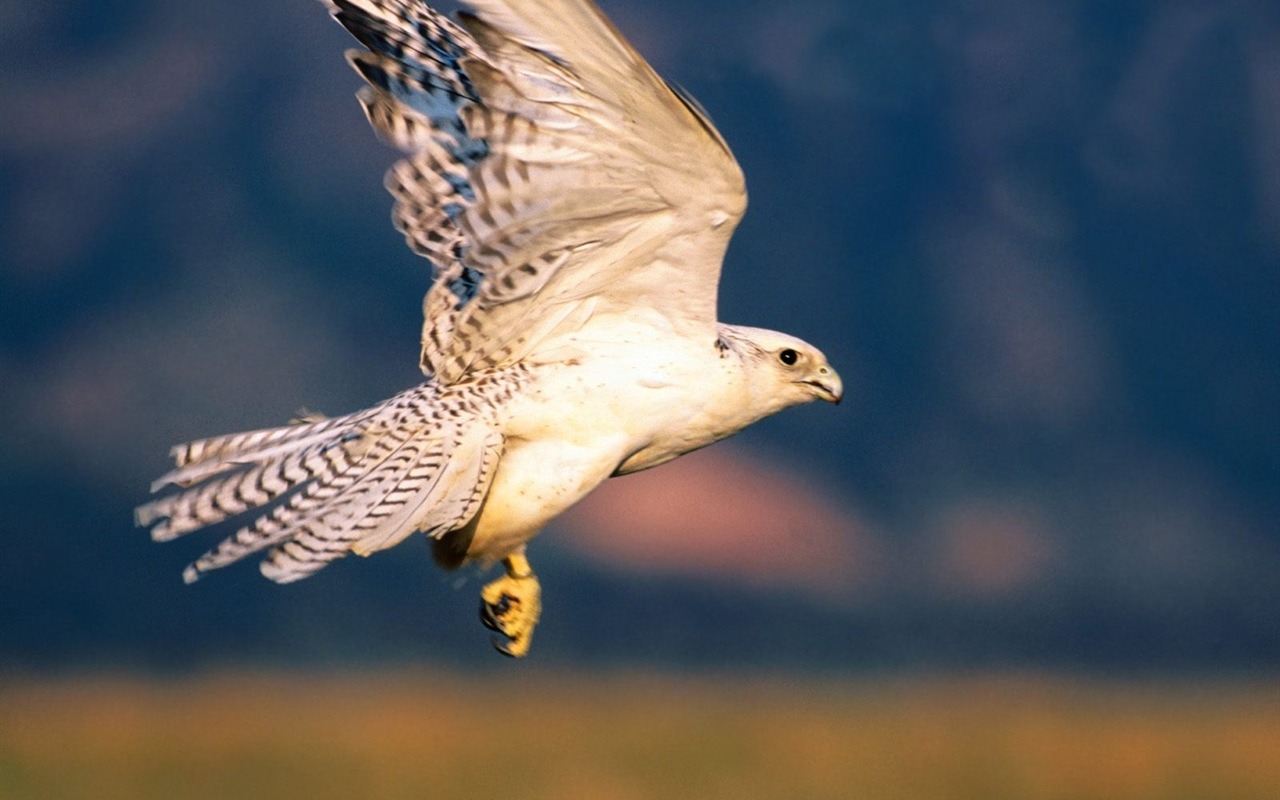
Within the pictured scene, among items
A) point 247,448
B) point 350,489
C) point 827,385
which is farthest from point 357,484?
point 827,385

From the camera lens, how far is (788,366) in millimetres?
4840

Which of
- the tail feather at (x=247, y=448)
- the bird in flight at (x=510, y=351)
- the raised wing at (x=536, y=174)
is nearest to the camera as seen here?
the raised wing at (x=536, y=174)

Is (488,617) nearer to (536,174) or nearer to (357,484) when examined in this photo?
(357,484)

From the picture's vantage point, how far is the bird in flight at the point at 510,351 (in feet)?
A: 13.6

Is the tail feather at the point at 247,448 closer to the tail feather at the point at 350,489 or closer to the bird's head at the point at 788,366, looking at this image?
the tail feather at the point at 350,489

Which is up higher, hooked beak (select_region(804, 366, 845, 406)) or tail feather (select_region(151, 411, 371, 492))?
hooked beak (select_region(804, 366, 845, 406))

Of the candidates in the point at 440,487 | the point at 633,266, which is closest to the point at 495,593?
the point at 440,487

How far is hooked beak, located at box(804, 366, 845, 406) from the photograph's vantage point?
16.0ft

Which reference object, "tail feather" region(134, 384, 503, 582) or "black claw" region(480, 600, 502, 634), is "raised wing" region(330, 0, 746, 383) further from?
"black claw" region(480, 600, 502, 634)

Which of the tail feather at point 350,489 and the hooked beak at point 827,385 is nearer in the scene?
the tail feather at point 350,489

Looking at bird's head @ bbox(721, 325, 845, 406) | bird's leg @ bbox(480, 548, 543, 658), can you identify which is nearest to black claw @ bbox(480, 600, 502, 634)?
bird's leg @ bbox(480, 548, 543, 658)

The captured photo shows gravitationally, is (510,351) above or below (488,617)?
above

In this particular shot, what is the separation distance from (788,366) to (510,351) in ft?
2.80

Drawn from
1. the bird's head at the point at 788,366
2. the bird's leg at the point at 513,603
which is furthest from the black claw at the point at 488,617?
the bird's head at the point at 788,366
